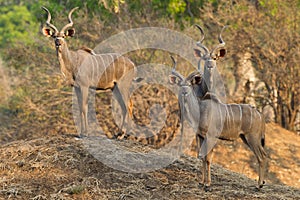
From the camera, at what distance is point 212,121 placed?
7.88m

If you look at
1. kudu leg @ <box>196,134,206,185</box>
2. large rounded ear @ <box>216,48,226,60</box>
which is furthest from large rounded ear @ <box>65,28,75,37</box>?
kudu leg @ <box>196,134,206,185</box>

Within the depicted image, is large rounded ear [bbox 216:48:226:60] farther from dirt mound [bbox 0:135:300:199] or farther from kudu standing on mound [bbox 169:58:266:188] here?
dirt mound [bbox 0:135:300:199]

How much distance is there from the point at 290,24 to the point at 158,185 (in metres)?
10.4

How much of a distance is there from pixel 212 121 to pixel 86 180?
6.59ft

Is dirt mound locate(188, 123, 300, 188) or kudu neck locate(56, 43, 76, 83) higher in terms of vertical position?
kudu neck locate(56, 43, 76, 83)

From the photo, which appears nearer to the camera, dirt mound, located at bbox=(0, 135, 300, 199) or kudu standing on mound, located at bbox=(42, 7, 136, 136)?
dirt mound, located at bbox=(0, 135, 300, 199)

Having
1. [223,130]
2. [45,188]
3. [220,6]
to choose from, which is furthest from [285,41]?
[45,188]

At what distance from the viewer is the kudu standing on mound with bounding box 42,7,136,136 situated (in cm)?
880

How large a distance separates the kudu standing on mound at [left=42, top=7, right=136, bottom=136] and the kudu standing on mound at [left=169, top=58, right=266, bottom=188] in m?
1.92

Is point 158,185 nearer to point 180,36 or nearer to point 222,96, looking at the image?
point 222,96

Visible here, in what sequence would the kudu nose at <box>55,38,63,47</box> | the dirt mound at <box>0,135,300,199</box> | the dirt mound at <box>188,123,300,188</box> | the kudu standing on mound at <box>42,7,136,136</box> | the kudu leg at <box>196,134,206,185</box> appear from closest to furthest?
the dirt mound at <box>0,135,300,199</box> → the kudu leg at <box>196,134,206,185</box> → the kudu nose at <box>55,38,63,47</box> → the kudu standing on mound at <box>42,7,136,136</box> → the dirt mound at <box>188,123,300,188</box>

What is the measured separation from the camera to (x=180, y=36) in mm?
15758

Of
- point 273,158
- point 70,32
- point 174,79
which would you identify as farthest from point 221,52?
point 273,158

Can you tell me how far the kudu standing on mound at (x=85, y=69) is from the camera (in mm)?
8805
